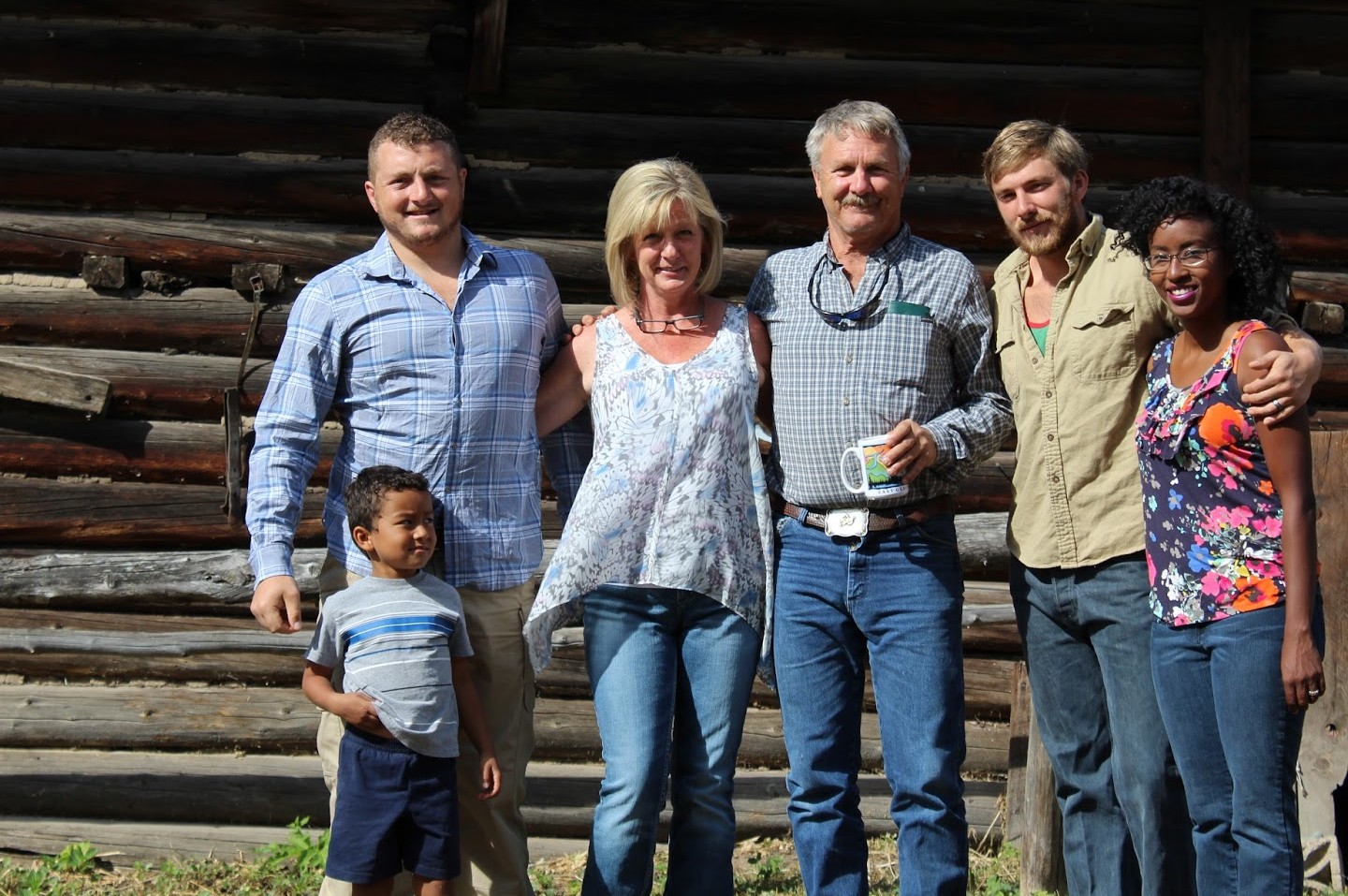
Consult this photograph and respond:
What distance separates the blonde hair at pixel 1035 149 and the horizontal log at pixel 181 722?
2.75 meters

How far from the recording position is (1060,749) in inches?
126

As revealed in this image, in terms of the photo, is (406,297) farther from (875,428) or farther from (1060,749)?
(1060,749)

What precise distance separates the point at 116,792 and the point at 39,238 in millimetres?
2112

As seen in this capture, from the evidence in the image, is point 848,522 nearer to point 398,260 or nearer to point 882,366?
point 882,366

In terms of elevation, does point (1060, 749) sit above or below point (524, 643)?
below

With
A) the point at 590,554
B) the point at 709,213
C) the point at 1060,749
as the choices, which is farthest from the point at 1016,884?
the point at 709,213

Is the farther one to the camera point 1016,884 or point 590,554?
point 1016,884

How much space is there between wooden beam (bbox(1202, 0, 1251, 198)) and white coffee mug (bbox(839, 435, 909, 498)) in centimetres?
300

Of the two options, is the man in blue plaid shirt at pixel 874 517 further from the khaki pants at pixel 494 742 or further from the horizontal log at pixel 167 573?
the horizontal log at pixel 167 573

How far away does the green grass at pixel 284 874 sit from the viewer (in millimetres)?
4605

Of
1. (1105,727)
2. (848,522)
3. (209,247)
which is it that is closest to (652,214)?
(848,522)

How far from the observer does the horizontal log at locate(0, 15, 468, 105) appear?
528cm

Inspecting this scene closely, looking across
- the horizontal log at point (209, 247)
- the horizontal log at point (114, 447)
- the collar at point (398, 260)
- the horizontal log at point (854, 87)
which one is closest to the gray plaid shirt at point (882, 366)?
the collar at point (398, 260)

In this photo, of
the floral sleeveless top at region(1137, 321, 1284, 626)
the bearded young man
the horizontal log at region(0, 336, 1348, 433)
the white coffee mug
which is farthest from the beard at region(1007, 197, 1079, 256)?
the horizontal log at region(0, 336, 1348, 433)
